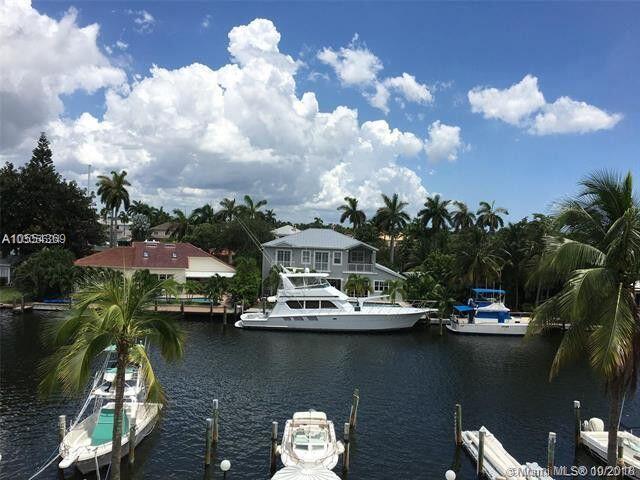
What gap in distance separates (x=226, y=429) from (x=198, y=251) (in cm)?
4270

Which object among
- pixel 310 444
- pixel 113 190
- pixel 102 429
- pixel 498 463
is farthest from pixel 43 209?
pixel 498 463

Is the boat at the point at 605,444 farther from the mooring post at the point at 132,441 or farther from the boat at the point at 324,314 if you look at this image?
the boat at the point at 324,314

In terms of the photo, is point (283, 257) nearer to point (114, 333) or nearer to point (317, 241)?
point (317, 241)

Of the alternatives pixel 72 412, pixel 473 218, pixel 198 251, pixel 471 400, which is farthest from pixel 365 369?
pixel 473 218

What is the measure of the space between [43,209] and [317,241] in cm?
3711

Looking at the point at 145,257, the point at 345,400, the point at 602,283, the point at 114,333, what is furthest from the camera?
the point at 145,257

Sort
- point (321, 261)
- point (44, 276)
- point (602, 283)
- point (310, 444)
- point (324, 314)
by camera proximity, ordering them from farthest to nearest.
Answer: point (321, 261)
point (44, 276)
point (324, 314)
point (310, 444)
point (602, 283)

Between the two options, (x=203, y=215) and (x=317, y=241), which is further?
(x=203, y=215)

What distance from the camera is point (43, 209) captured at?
6300 centimetres

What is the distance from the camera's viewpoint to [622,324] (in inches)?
373

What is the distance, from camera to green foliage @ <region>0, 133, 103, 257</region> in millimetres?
61312

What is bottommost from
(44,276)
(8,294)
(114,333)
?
(8,294)

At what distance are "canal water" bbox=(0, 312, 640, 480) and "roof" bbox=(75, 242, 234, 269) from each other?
16.7m

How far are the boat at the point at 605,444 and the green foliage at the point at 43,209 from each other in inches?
2460
